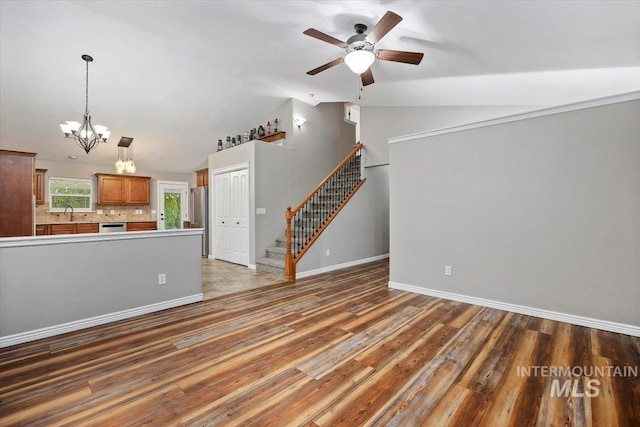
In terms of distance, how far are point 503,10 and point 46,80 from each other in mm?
6853

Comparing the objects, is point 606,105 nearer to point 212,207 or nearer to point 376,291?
point 376,291

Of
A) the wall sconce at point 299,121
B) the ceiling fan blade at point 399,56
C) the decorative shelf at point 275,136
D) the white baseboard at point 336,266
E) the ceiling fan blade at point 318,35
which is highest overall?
the wall sconce at point 299,121

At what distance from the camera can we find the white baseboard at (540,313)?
288 cm

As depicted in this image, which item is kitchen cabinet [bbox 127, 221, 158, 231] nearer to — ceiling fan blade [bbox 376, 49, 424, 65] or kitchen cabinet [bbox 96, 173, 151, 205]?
kitchen cabinet [bbox 96, 173, 151, 205]

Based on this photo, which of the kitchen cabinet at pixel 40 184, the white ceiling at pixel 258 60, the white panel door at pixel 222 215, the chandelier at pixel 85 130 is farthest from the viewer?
the kitchen cabinet at pixel 40 184

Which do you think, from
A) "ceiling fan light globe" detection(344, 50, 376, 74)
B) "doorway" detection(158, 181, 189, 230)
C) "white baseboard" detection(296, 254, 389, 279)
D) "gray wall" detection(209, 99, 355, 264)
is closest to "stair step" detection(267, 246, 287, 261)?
"gray wall" detection(209, 99, 355, 264)

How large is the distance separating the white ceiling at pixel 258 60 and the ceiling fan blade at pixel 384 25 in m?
0.26

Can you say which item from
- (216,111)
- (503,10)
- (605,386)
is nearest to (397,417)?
(605,386)

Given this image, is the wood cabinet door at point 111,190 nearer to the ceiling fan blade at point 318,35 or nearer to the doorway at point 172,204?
the doorway at point 172,204

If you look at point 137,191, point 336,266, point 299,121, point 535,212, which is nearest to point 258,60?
point 299,121

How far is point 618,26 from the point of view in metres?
2.38

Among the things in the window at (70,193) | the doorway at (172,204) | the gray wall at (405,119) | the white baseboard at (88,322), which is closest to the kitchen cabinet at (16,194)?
the white baseboard at (88,322)

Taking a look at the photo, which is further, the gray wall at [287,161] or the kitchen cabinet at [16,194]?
the gray wall at [287,161]

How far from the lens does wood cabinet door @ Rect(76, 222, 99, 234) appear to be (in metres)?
7.57
